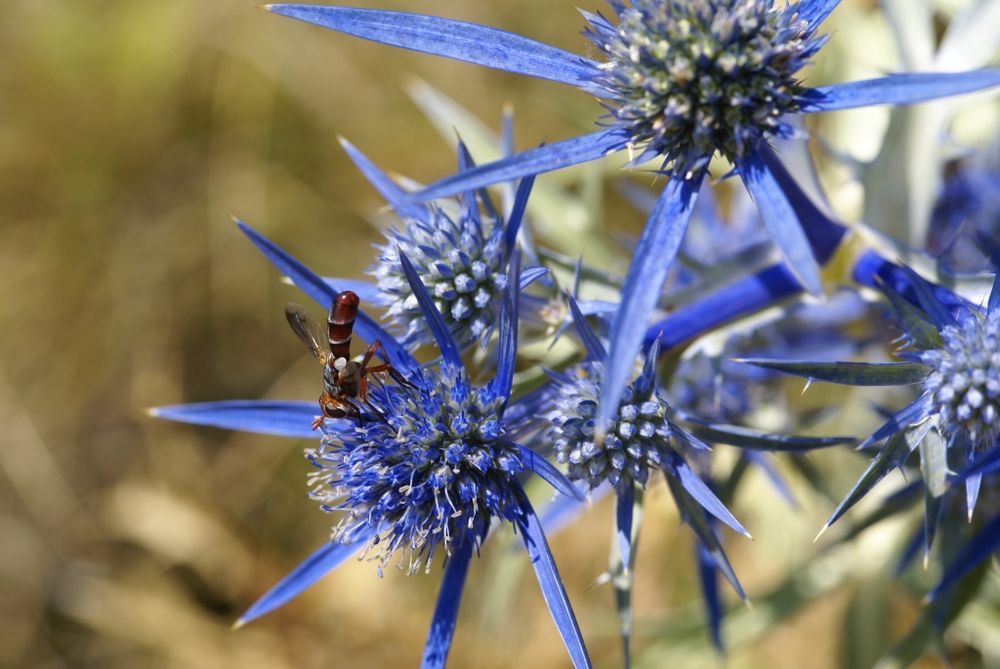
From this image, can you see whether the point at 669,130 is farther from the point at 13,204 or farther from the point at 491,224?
the point at 13,204

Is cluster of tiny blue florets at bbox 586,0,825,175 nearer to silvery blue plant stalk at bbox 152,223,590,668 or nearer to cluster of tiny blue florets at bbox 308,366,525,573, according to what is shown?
silvery blue plant stalk at bbox 152,223,590,668

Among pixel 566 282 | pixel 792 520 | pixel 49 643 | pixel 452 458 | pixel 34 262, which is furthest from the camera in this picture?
pixel 34 262

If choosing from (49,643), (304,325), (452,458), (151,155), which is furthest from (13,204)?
(452,458)

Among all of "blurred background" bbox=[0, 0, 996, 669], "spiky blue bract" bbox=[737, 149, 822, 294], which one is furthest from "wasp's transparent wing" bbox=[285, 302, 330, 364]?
"blurred background" bbox=[0, 0, 996, 669]

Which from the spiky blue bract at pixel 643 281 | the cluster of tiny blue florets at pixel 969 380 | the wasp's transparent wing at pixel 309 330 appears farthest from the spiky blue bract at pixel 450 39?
the cluster of tiny blue florets at pixel 969 380

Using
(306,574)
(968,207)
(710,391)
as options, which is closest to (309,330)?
(306,574)

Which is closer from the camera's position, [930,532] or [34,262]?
[930,532]
